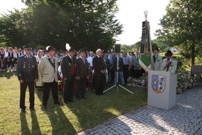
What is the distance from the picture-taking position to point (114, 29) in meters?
20.4

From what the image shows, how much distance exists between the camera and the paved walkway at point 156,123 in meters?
4.11

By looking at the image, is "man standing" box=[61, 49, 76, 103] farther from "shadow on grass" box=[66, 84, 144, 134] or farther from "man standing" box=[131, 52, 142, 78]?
"man standing" box=[131, 52, 142, 78]

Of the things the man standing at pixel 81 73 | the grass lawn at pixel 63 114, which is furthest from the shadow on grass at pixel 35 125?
the man standing at pixel 81 73

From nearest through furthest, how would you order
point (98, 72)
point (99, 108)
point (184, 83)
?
point (99, 108)
point (98, 72)
point (184, 83)

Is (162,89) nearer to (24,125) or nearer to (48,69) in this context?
(48,69)

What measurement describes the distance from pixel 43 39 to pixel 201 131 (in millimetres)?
19375

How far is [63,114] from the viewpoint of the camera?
5254 millimetres

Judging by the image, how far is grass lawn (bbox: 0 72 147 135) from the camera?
14.0ft

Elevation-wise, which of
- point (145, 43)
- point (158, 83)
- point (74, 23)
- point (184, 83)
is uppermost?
point (74, 23)

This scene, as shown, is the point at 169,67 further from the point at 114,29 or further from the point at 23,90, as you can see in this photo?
the point at 114,29

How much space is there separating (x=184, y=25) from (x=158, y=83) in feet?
24.4

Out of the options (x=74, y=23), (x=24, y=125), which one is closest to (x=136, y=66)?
(x=24, y=125)

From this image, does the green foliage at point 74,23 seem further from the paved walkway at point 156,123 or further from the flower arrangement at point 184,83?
the paved walkway at point 156,123

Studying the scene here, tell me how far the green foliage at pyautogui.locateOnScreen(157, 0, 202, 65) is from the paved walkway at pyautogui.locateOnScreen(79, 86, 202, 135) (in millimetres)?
6582
